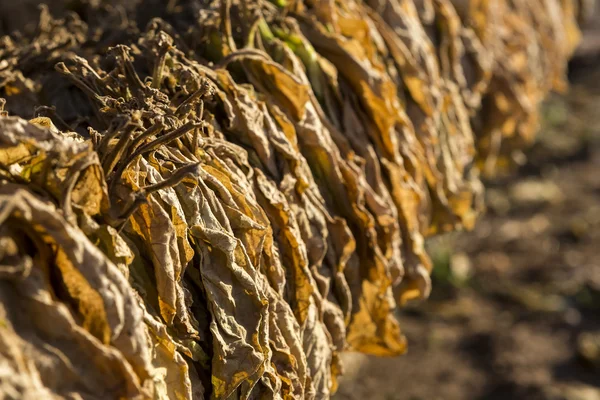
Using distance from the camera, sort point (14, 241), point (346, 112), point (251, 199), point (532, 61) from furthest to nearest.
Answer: point (532, 61) → point (346, 112) → point (251, 199) → point (14, 241)

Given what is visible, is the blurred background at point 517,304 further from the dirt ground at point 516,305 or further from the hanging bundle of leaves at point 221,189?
the hanging bundle of leaves at point 221,189

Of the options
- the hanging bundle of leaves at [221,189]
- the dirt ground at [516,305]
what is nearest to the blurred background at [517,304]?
the dirt ground at [516,305]

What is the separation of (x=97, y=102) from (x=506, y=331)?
376cm

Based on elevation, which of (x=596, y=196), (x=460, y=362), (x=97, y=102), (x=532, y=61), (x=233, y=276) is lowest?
(x=596, y=196)

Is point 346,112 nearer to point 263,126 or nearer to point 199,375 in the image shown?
point 263,126

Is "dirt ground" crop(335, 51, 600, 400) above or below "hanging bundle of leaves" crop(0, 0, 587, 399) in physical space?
below

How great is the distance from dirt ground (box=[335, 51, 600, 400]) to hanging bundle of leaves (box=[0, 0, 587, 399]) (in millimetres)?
2087

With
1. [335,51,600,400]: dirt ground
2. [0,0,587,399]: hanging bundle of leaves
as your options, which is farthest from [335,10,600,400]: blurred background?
[0,0,587,399]: hanging bundle of leaves

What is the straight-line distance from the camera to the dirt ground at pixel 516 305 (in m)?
4.23

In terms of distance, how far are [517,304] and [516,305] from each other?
1cm

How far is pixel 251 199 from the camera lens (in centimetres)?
139

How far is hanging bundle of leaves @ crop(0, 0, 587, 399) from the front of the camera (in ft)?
3.40

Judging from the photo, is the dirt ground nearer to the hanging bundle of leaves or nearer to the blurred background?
the blurred background

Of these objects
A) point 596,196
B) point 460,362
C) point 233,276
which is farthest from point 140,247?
point 596,196
